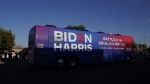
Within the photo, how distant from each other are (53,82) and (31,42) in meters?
7.52

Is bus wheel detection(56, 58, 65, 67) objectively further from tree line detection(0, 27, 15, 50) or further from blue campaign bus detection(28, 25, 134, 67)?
tree line detection(0, 27, 15, 50)

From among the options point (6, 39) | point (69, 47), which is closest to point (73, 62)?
point (69, 47)

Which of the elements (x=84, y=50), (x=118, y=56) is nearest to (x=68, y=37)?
(x=84, y=50)

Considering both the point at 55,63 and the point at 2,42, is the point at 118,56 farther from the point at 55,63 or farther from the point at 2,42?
the point at 2,42

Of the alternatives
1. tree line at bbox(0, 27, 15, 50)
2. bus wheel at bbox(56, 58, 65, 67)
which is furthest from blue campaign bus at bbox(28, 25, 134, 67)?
tree line at bbox(0, 27, 15, 50)

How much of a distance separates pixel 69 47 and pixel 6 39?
1806 inches

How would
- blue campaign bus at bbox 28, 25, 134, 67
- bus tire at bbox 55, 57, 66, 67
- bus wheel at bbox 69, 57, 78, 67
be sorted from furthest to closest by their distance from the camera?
bus wheel at bbox 69, 57, 78, 67, bus tire at bbox 55, 57, 66, 67, blue campaign bus at bbox 28, 25, 134, 67

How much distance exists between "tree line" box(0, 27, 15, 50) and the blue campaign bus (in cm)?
4309

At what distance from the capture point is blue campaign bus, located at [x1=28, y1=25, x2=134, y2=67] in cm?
1655

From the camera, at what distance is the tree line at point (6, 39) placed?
5959 centimetres

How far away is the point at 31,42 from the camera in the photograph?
17.3 meters

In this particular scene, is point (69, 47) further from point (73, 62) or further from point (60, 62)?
point (60, 62)

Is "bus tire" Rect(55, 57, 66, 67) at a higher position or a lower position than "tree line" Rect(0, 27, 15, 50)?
lower

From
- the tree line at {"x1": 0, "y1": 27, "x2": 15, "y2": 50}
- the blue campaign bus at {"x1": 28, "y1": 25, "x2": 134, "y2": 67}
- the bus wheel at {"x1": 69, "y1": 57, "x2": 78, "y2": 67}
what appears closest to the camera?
the blue campaign bus at {"x1": 28, "y1": 25, "x2": 134, "y2": 67}
